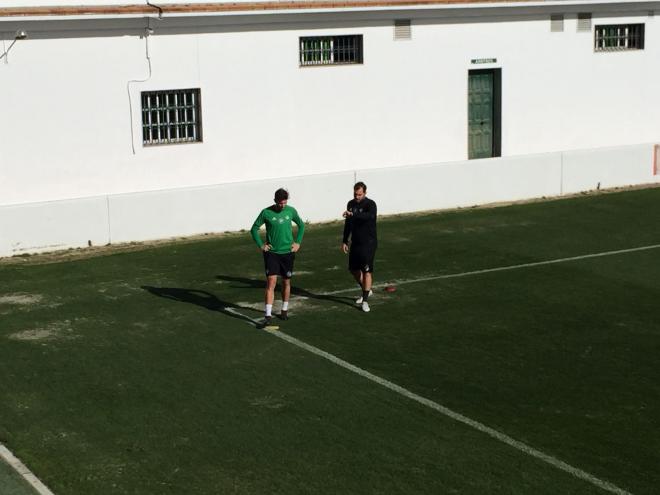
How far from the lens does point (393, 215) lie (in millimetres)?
26172

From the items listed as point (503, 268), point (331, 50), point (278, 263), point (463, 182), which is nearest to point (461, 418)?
point (278, 263)

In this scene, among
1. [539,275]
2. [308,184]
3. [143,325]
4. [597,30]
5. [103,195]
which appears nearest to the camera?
[143,325]

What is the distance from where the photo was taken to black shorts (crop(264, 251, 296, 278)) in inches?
652

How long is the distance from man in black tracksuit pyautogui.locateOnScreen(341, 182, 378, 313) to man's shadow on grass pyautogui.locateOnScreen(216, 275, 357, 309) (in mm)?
486

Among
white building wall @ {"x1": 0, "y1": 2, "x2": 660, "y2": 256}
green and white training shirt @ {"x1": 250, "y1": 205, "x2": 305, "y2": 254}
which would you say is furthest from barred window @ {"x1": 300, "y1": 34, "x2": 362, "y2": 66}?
green and white training shirt @ {"x1": 250, "y1": 205, "x2": 305, "y2": 254}

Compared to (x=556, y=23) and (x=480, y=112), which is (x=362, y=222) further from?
(x=556, y=23)

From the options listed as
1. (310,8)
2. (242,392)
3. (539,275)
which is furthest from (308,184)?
(242,392)

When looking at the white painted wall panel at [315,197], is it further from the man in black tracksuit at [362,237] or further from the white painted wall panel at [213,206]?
the man in black tracksuit at [362,237]

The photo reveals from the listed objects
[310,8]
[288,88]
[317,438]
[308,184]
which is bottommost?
[317,438]

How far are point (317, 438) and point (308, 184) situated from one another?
526 inches

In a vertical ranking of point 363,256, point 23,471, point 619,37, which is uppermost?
point 619,37

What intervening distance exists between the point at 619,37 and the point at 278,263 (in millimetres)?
17822

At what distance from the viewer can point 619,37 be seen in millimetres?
31188

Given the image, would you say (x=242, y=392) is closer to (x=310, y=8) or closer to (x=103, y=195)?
(x=103, y=195)
